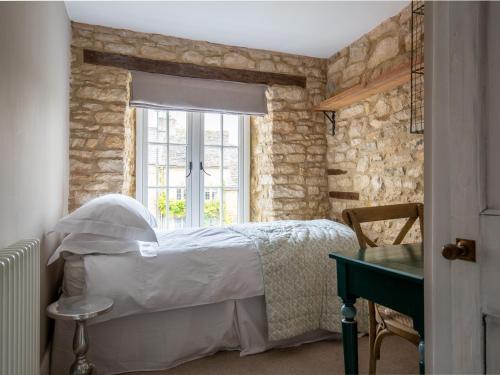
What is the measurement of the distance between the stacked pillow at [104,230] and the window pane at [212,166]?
177cm

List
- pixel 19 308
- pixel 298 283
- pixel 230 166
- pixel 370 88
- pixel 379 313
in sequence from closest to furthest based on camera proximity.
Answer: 1. pixel 19 308
2. pixel 379 313
3. pixel 298 283
4. pixel 370 88
5. pixel 230 166

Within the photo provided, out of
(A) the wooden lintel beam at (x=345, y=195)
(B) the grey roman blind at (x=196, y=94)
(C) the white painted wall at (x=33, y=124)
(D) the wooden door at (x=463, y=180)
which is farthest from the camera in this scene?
(A) the wooden lintel beam at (x=345, y=195)

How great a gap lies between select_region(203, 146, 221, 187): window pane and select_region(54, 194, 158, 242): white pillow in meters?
1.77

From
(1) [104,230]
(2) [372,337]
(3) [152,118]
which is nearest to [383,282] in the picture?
(2) [372,337]

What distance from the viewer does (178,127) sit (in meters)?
3.85

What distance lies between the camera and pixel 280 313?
7.55 feet

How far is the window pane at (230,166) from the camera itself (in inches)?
159

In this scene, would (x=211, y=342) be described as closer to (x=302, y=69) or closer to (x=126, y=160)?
(x=126, y=160)

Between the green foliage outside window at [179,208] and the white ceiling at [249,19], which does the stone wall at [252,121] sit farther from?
the green foliage outside window at [179,208]

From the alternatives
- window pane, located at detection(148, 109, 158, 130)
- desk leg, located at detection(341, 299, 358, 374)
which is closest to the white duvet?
desk leg, located at detection(341, 299, 358, 374)

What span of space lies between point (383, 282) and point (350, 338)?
1.10ft

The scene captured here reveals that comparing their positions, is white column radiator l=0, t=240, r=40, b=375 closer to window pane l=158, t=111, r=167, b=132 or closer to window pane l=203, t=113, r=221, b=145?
window pane l=158, t=111, r=167, b=132

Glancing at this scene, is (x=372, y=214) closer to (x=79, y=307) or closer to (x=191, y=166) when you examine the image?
(x=79, y=307)

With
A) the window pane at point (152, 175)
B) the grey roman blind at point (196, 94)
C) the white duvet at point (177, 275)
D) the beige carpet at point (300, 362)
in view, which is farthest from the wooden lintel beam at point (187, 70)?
the beige carpet at point (300, 362)
